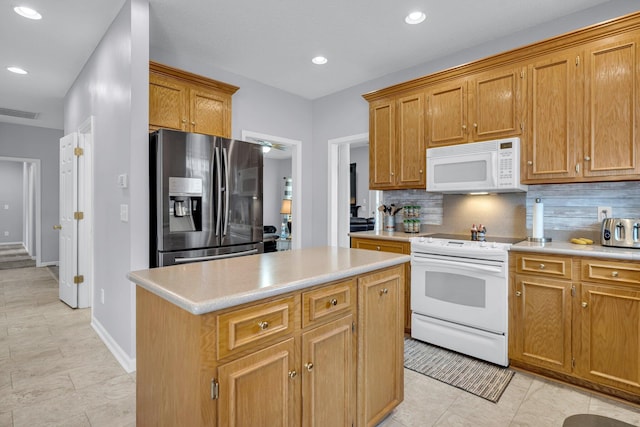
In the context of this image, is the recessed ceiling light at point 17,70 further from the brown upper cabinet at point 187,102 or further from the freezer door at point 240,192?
the freezer door at point 240,192

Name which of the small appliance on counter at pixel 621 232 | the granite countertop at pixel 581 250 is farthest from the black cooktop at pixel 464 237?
the small appliance on counter at pixel 621 232

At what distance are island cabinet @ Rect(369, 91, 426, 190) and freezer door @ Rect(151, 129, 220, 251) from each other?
1.82 m

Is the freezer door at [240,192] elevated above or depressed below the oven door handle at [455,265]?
above

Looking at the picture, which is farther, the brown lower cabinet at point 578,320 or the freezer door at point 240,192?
the freezer door at point 240,192

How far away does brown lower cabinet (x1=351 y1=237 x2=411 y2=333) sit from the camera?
3.07 meters

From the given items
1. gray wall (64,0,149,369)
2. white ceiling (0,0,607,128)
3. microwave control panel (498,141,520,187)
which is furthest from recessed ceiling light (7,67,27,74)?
microwave control panel (498,141,520,187)

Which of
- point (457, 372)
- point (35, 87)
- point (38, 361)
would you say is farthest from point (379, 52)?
point (35, 87)

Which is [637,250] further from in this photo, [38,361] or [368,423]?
[38,361]

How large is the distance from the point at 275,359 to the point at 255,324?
0.18 m

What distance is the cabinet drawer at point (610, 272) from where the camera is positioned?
1995 mm

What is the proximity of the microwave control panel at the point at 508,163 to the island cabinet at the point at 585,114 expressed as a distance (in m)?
0.09

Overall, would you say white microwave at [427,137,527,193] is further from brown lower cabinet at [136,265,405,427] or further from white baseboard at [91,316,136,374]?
white baseboard at [91,316,136,374]

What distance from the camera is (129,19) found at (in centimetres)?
242

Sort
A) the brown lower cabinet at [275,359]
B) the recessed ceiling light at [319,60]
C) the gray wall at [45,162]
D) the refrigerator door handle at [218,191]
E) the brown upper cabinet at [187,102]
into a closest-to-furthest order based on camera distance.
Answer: the brown lower cabinet at [275,359] → the refrigerator door handle at [218,191] → the brown upper cabinet at [187,102] → the recessed ceiling light at [319,60] → the gray wall at [45,162]
